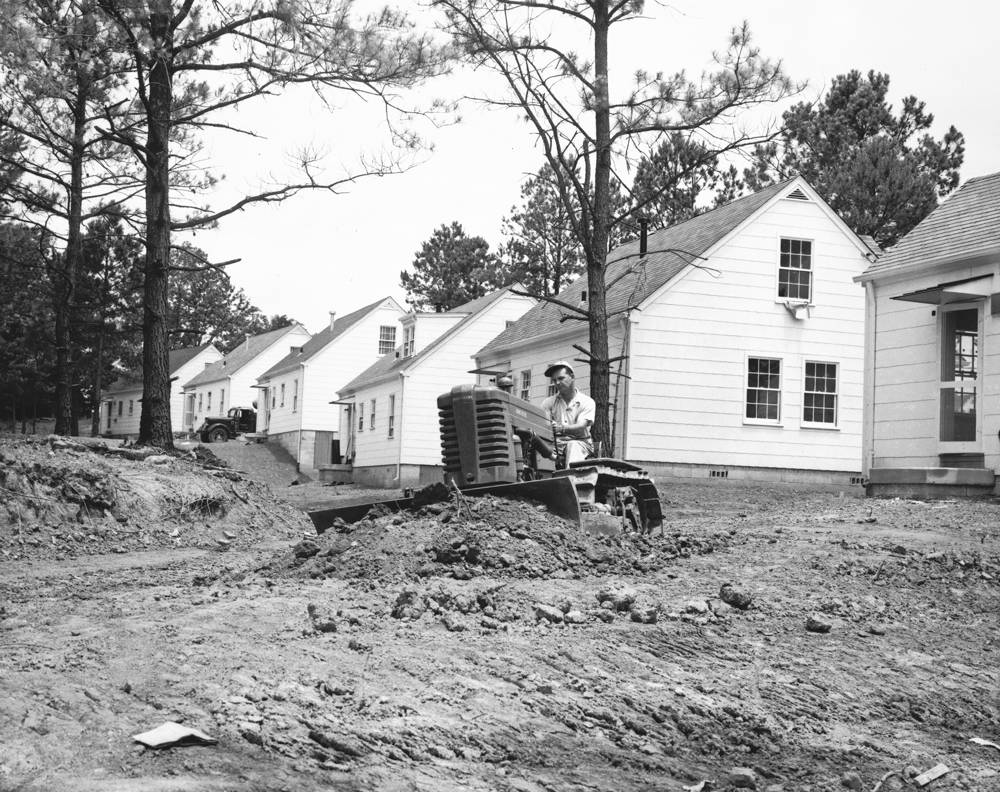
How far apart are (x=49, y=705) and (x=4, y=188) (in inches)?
870

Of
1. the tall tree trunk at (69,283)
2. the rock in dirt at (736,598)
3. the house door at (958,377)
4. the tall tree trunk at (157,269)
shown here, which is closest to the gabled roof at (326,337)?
the tall tree trunk at (69,283)

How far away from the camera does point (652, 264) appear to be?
28.1m

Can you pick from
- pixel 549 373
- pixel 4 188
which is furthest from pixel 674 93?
pixel 4 188

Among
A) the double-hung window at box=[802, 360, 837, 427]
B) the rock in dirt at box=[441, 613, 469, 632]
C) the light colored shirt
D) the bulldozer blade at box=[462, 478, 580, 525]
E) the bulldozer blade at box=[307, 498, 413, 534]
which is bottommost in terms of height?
the rock in dirt at box=[441, 613, 469, 632]

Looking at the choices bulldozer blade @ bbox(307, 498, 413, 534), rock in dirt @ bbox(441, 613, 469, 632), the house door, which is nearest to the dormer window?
the house door

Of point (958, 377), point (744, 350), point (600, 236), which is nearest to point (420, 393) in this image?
point (744, 350)

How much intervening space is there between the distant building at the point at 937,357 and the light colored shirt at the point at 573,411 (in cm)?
851

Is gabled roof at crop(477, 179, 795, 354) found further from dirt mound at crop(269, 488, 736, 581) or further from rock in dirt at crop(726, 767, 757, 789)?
rock in dirt at crop(726, 767, 757, 789)

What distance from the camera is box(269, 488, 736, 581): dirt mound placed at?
30.6ft

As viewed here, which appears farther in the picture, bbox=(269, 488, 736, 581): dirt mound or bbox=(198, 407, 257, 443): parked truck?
bbox=(198, 407, 257, 443): parked truck

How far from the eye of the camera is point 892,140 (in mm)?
46719

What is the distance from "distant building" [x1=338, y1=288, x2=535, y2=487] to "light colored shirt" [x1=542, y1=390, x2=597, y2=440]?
73.7ft

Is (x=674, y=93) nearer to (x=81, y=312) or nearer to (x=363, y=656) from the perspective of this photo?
(x=363, y=656)

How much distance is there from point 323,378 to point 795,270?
26334mm
